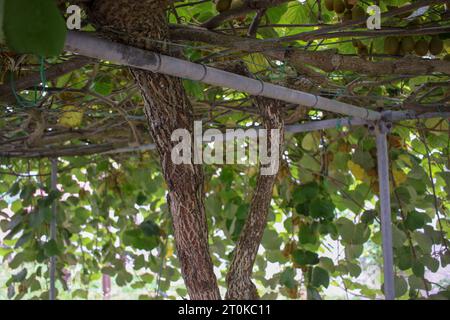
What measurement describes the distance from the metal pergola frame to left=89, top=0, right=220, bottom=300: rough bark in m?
0.03

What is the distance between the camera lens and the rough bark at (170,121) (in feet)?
2.57

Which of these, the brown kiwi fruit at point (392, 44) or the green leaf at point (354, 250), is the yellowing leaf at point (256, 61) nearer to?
the brown kiwi fruit at point (392, 44)

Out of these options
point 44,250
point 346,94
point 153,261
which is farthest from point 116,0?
point 153,261

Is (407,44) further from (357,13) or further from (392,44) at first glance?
(357,13)

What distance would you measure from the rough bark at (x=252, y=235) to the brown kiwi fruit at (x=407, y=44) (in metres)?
0.29

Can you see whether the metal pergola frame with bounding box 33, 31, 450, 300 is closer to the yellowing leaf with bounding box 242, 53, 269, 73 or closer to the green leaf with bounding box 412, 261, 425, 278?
the yellowing leaf with bounding box 242, 53, 269, 73

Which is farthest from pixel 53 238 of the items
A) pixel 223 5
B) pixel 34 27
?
pixel 34 27

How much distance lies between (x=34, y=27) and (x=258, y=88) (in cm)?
55

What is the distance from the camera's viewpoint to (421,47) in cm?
100

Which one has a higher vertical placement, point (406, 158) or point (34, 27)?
point (406, 158)

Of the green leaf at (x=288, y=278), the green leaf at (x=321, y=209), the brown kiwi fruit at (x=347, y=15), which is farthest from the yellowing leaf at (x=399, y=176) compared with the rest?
the brown kiwi fruit at (x=347, y=15)

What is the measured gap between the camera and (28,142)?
1.78 m

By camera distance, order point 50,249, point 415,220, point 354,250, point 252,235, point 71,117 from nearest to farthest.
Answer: point 252,235, point 71,117, point 415,220, point 354,250, point 50,249
